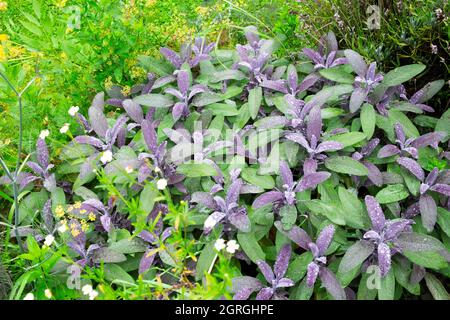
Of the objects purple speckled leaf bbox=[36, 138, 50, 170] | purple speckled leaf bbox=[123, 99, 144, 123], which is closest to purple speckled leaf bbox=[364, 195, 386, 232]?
purple speckled leaf bbox=[123, 99, 144, 123]

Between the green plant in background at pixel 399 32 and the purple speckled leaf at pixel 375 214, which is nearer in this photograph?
the purple speckled leaf at pixel 375 214

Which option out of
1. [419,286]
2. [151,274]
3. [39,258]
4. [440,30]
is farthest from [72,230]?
[440,30]

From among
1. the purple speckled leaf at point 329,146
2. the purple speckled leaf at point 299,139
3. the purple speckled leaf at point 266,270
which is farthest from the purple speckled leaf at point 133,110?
the purple speckled leaf at point 266,270

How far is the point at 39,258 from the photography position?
75.7 inches

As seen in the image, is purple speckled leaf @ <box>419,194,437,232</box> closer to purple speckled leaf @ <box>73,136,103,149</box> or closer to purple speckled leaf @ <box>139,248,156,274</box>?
purple speckled leaf @ <box>139,248,156,274</box>

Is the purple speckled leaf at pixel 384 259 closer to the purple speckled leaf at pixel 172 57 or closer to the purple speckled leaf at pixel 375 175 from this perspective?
the purple speckled leaf at pixel 375 175

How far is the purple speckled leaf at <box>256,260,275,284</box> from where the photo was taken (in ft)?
6.19

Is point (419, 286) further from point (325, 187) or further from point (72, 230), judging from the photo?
point (72, 230)

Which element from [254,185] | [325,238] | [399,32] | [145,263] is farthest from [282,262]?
[399,32]

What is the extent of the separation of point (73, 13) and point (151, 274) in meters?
1.14

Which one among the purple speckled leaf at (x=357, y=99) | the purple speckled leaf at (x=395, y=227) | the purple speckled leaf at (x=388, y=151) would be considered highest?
the purple speckled leaf at (x=357, y=99)

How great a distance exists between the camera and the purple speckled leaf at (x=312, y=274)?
6.02ft

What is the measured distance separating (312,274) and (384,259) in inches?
9.7

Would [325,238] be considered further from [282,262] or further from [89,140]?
[89,140]
